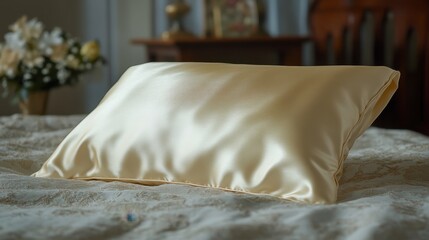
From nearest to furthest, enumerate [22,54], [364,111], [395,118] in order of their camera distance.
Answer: [364,111] → [22,54] → [395,118]

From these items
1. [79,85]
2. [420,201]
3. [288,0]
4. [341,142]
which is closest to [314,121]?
[341,142]

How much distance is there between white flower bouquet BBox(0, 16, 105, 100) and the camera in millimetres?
2014

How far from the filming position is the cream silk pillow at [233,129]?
0.82 m

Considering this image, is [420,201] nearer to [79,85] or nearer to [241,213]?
[241,213]

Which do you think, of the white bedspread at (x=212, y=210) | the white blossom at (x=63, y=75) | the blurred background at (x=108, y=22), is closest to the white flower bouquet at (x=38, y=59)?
the white blossom at (x=63, y=75)

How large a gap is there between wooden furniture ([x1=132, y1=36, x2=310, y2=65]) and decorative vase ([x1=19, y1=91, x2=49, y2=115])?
42 cm

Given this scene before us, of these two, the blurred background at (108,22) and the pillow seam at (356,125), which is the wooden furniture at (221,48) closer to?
the blurred background at (108,22)

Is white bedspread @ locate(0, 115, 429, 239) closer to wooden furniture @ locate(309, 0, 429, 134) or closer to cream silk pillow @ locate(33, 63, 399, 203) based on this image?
cream silk pillow @ locate(33, 63, 399, 203)

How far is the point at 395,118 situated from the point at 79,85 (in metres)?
1.19

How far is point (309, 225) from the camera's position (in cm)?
66

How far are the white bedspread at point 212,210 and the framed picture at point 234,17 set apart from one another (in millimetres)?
1481

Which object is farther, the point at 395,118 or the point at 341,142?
the point at 395,118

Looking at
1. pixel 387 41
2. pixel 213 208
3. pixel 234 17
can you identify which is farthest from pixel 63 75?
pixel 213 208

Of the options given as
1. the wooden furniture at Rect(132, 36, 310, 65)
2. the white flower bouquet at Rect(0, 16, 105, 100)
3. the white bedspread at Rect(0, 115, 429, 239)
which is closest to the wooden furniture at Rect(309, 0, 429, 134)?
the wooden furniture at Rect(132, 36, 310, 65)
